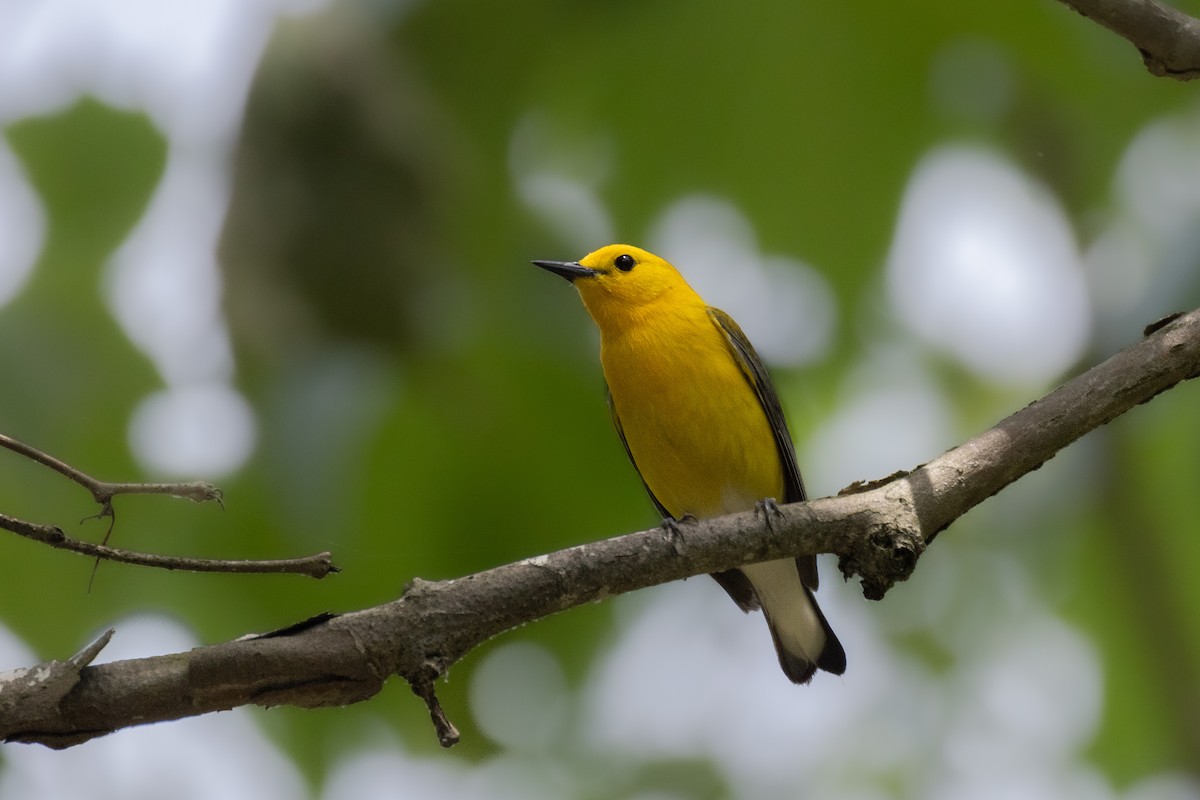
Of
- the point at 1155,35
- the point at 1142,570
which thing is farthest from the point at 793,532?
the point at 1142,570

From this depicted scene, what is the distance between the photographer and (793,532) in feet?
10.9

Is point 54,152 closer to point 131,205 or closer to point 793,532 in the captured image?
point 131,205

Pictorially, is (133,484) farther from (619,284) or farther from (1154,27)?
(619,284)

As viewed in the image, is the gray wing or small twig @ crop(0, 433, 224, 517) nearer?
small twig @ crop(0, 433, 224, 517)

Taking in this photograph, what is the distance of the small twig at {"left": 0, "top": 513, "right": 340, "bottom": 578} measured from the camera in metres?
2.38

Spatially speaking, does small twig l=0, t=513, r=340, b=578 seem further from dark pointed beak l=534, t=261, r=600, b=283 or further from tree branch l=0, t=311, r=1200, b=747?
dark pointed beak l=534, t=261, r=600, b=283

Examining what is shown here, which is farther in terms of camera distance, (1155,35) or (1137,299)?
(1137,299)

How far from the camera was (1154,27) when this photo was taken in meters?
3.46

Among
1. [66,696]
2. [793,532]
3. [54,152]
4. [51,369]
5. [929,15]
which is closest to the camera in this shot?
[66,696]

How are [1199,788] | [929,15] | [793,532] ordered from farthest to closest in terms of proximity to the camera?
1. [929,15]
2. [1199,788]
3. [793,532]

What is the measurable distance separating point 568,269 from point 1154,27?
3.29 metres

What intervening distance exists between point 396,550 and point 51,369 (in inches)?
72.6

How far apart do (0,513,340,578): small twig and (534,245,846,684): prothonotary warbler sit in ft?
11.6

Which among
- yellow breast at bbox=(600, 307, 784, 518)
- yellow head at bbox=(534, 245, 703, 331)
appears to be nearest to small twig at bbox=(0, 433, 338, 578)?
yellow breast at bbox=(600, 307, 784, 518)
